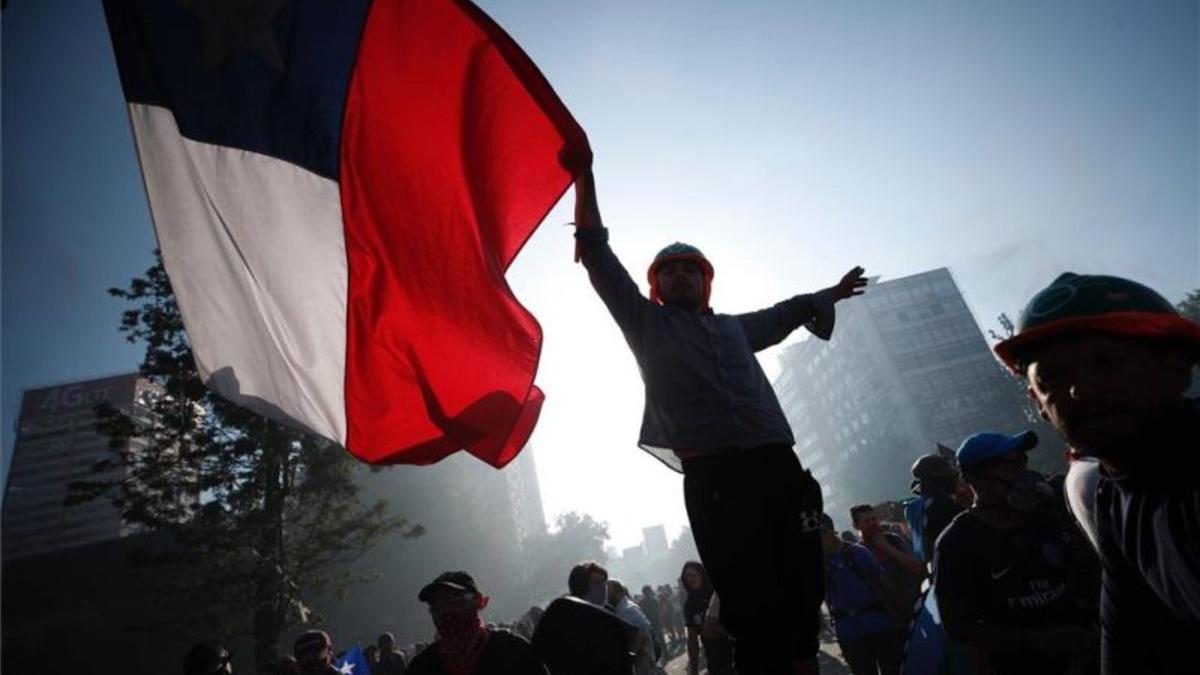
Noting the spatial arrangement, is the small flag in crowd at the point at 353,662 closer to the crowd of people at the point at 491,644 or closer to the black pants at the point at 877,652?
the crowd of people at the point at 491,644

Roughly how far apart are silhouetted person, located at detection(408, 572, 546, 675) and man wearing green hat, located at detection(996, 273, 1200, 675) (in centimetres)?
272

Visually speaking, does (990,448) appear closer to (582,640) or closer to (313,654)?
(582,640)

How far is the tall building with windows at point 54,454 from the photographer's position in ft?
253

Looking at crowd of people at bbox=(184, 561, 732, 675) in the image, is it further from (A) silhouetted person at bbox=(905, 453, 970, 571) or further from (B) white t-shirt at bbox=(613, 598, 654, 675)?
(A) silhouetted person at bbox=(905, 453, 970, 571)

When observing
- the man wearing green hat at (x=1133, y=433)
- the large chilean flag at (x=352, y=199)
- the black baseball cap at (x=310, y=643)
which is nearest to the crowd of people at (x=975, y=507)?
the man wearing green hat at (x=1133, y=433)

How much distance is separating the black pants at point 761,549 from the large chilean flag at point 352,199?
101 cm

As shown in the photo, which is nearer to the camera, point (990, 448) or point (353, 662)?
point (990, 448)

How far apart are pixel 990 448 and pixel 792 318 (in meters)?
1.41

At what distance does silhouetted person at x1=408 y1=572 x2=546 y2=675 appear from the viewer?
3.23m

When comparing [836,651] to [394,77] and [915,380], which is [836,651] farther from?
[915,380]

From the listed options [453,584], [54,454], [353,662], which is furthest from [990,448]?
[54,454]

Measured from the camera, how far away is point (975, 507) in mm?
3029

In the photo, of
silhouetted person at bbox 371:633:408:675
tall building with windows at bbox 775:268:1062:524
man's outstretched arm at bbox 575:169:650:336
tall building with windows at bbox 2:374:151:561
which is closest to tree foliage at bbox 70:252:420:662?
silhouetted person at bbox 371:633:408:675

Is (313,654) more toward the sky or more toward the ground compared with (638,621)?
more toward the sky
